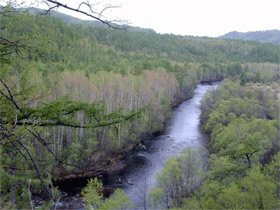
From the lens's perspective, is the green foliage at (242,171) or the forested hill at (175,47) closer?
the green foliage at (242,171)

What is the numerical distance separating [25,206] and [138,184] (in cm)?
767

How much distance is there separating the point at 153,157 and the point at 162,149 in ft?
5.84

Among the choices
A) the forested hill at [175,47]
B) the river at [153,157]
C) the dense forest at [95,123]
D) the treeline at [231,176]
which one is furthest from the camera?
the forested hill at [175,47]

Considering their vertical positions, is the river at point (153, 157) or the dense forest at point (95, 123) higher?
the dense forest at point (95, 123)

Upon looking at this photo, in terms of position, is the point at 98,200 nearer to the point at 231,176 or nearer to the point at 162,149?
the point at 231,176

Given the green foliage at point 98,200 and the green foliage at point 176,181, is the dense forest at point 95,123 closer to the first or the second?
the green foliage at point 176,181

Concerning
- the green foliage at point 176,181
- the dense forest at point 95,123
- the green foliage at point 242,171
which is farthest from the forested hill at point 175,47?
the green foliage at point 176,181

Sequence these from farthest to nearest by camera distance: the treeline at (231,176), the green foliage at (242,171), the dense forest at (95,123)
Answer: the treeline at (231,176)
the green foliage at (242,171)
the dense forest at (95,123)

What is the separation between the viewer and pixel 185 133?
25.4m

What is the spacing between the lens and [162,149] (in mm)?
21375

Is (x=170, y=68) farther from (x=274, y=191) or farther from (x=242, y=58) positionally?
(x=242, y=58)

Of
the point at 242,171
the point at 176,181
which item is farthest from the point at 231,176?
the point at 176,181

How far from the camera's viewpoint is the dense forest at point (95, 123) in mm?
3408

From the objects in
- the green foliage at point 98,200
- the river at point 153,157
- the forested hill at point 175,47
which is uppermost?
the forested hill at point 175,47
